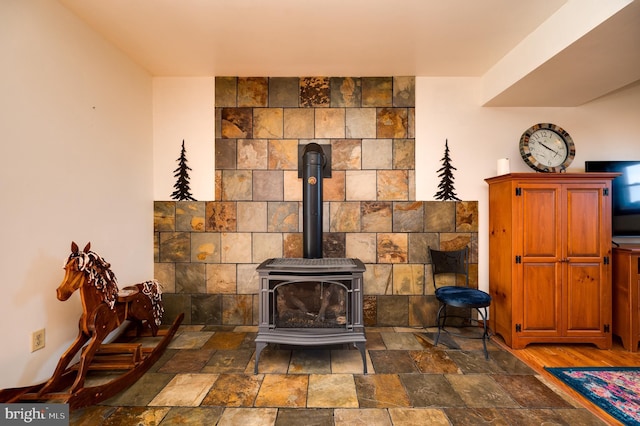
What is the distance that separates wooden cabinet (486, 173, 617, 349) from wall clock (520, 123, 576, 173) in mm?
381

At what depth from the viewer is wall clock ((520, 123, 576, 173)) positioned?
2779 mm

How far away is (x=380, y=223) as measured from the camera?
2.97m

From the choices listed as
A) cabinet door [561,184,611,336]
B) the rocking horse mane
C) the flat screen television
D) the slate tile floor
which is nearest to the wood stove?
the slate tile floor

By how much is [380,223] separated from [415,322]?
107 centimetres

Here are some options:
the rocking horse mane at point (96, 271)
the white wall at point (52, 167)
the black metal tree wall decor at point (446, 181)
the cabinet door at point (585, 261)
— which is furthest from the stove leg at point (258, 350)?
the cabinet door at point (585, 261)

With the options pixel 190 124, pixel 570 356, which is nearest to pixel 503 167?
pixel 570 356

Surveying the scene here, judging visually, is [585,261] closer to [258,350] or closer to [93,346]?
[258,350]

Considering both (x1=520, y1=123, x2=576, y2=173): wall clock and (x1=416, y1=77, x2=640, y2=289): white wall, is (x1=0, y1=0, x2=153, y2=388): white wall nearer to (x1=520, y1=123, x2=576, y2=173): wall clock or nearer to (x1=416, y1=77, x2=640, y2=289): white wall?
(x1=416, y1=77, x2=640, y2=289): white wall

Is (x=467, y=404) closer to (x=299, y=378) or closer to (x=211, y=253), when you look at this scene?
(x=299, y=378)

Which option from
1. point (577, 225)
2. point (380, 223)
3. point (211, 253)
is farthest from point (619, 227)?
point (211, 253)

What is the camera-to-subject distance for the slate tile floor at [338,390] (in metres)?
1.65

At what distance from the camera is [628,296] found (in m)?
2.45
